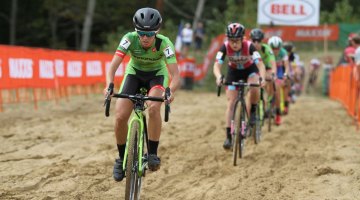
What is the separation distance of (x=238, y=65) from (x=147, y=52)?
3.53 metres

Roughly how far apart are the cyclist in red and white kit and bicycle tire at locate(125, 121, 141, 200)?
3087 mm

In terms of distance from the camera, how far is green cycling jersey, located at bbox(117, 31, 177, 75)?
627 cm

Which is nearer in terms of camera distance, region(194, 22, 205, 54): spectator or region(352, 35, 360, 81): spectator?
region(352, 35, 360, 81): spectator

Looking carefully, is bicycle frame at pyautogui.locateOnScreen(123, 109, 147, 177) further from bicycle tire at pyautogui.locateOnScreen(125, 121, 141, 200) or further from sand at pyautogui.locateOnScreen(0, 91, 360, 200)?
sand at pyautogui.locateOnScreen(0, 91, 360, 200)

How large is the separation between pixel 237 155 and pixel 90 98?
410 inches

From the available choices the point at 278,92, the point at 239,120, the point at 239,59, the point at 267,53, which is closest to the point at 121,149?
the point at 239,120

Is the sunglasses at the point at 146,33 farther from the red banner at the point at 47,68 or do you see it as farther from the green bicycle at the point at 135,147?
the red banner at the point at 47,68

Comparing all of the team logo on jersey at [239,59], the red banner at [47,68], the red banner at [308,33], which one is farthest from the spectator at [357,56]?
the red banner at [308,33]

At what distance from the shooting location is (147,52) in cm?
639

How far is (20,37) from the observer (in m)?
42.5

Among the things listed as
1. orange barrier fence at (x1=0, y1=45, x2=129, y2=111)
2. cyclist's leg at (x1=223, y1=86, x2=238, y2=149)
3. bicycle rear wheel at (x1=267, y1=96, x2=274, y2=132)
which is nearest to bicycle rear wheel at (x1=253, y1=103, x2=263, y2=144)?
cyclist's leg at (x1=223, y1=86, x2=238, y2=149)

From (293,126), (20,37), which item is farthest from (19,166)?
(20,37)

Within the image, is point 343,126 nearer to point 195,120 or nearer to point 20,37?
point 195,120

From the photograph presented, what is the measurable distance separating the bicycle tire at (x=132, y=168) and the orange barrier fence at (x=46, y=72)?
775 centimetres
